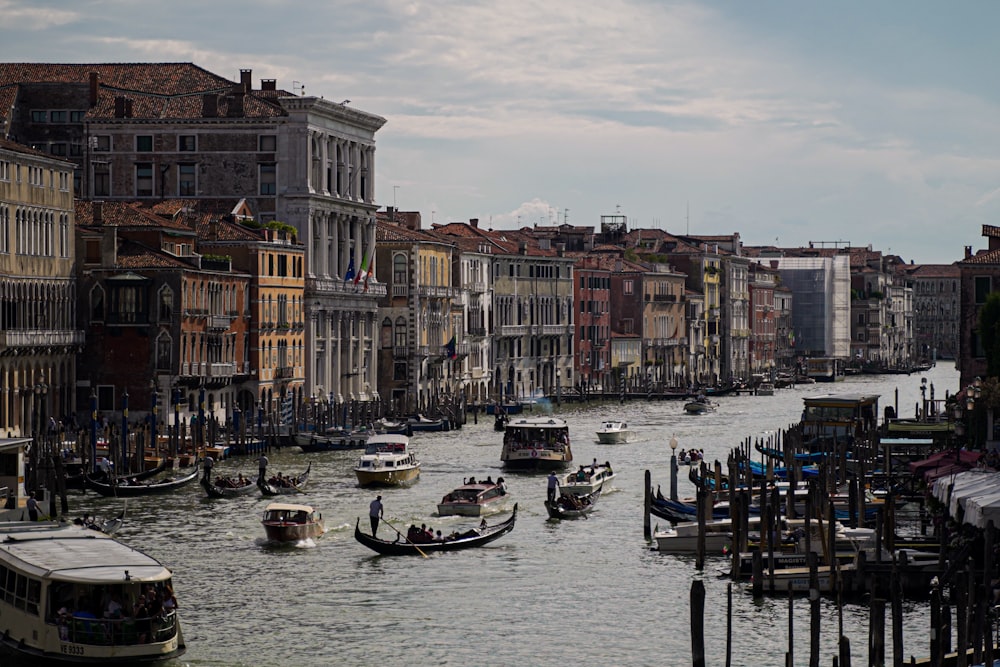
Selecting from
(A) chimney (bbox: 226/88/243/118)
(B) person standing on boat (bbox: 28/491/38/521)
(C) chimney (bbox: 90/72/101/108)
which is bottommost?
(B) person standing on boat (bbox: 28/491/38/521)

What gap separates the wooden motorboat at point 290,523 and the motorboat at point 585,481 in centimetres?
706

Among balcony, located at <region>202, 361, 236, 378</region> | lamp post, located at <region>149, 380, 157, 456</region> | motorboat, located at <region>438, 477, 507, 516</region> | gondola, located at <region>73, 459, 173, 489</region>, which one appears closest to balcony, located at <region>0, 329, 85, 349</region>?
lamp post, located at <region>149, 380, 157, 456</region>

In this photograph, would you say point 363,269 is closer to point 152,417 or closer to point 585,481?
point 152,417

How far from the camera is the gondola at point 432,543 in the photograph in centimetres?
3431

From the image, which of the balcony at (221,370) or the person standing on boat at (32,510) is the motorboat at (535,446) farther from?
the person standing on boat at (32,510)

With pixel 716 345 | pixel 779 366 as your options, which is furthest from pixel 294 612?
pixel 779 366

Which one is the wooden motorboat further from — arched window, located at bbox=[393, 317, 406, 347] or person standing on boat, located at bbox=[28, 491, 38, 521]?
arched window, located at bbox=[393, 317, 406, 347]

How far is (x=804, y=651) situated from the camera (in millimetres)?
26891

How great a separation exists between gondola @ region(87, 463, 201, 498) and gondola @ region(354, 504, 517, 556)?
8196 millimetres

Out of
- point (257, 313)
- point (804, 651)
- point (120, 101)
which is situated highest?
point (120, 101)

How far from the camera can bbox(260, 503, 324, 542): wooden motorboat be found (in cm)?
3594

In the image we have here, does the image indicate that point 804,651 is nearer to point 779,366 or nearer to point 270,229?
point 270,229

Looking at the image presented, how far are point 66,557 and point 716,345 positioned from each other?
3817 inches

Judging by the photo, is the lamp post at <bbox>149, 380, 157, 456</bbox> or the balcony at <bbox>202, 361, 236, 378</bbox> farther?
the balcony at <bbox>202, 361, 236, 378</bbox>
